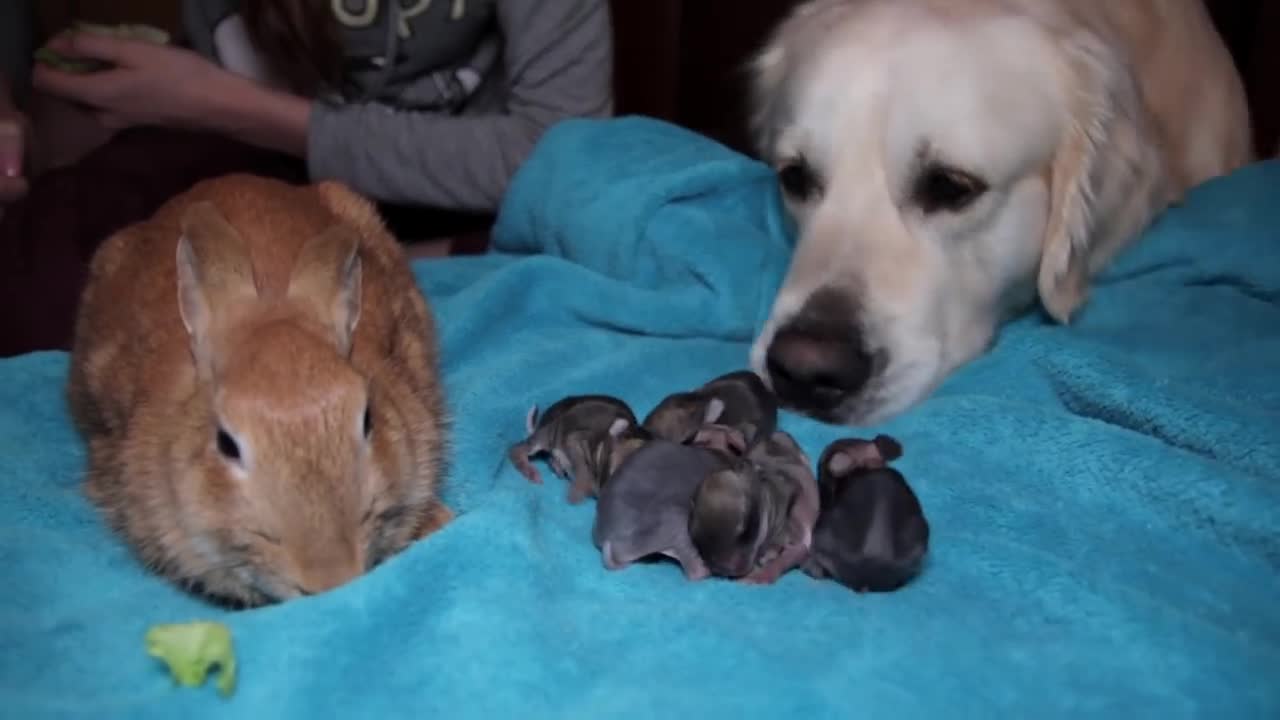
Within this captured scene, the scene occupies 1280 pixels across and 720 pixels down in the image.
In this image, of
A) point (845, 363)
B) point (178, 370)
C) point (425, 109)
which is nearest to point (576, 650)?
point (178, 370)

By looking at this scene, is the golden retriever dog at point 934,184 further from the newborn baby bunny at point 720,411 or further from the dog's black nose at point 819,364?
the newborn baby bunny at point 720,411

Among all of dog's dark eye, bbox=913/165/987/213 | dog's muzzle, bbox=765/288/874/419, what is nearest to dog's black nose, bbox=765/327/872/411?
dog's muzzle, bbox=765/288/874/419

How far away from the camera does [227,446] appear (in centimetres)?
112

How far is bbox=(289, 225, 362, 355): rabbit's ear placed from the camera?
127 cm

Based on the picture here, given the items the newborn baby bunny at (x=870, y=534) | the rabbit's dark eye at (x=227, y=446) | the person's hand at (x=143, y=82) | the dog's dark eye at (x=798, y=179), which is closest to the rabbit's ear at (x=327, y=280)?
the rabbit's dark eye at (x=227, y=446)

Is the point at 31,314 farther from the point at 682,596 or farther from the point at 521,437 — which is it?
the point at 682,596

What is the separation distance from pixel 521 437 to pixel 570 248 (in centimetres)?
51

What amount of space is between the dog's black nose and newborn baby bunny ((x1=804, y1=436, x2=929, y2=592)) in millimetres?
272

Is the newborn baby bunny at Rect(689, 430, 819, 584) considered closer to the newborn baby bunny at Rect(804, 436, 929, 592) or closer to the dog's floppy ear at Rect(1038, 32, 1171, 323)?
the newborn baby bunny at Rect(804, 436, 929, 592)

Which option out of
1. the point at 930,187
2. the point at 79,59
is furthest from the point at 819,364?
the point at 79,59

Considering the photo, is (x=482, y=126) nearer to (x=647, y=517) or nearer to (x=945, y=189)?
(x=945, y=189)

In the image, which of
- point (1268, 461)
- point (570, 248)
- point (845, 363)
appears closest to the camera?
point (1268, 461)

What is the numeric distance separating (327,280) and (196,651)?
0.41m

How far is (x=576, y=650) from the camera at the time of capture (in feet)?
3.79
